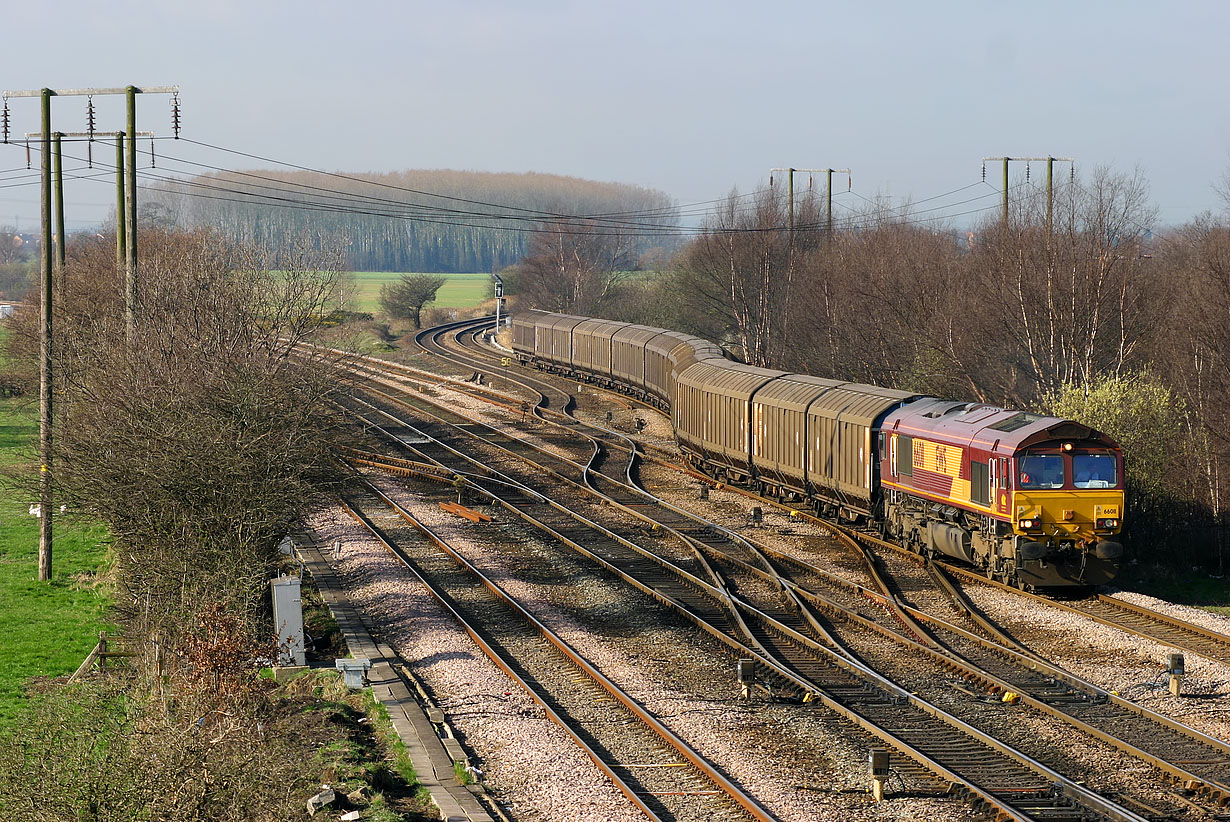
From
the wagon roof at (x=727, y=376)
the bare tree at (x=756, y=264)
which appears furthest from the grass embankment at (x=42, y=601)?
the bare tree at (x=756, y=264)

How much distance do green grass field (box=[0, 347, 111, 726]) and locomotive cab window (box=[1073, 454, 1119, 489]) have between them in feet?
59.7

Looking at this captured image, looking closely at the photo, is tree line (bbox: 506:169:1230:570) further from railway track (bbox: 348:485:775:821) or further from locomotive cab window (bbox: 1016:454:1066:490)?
railway track (bbox: 348:485:775:821)

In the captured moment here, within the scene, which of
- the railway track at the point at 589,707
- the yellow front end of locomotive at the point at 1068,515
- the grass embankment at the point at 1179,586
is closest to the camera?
the railway track at the point at 589,707

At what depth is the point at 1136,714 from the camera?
51.7 ft

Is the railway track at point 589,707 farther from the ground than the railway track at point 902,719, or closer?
closer

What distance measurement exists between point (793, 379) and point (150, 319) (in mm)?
16304

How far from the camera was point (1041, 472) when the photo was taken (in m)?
21.9

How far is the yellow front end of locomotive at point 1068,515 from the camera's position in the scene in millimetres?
21703

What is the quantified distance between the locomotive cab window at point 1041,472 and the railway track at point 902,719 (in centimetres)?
517

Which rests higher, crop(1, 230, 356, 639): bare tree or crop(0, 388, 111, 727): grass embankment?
crop(1, 230, 356, 639): bare tree

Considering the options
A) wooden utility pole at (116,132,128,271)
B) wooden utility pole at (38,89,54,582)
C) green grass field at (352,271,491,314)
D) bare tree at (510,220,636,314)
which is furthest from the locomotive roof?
green grass field at (352,271,491,314)

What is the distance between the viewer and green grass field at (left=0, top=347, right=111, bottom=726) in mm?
21562

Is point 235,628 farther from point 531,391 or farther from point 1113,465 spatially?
point 531,391

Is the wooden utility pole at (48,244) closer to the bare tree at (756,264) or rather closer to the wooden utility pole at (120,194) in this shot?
the wooden utility pole at (120,194)
